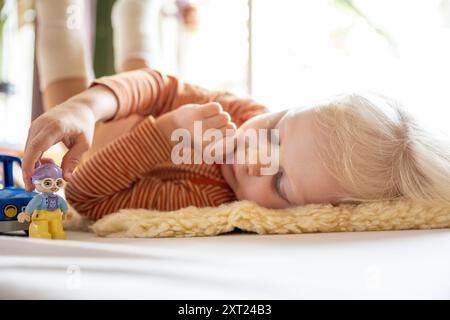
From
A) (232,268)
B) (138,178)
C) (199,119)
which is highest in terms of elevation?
(199,119)

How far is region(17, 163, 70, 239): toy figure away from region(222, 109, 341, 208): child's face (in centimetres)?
34

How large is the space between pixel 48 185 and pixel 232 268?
0.35m

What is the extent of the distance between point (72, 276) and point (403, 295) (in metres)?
0.30

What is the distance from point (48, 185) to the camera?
0.72m

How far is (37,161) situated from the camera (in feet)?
2.43

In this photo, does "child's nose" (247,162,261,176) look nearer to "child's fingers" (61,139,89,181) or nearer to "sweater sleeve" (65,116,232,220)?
"sweater sleeve" (65,116,232,220)

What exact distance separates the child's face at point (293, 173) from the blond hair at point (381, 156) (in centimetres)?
2

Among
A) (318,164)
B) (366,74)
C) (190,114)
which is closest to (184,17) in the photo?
(366,74)

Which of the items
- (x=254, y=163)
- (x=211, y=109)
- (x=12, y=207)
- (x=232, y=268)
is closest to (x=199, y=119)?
(x=211, y=109)

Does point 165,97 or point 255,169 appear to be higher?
point 165,97

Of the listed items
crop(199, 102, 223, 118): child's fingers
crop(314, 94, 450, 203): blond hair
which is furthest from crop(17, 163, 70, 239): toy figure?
crop(314, 94, 450, 203): blond hair

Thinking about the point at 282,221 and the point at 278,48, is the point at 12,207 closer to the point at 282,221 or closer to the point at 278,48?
the point at 282,221

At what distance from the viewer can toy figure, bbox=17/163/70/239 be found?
0.72 metres

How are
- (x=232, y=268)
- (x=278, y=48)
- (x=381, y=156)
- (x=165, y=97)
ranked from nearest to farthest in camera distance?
(x=232, y=268) < (x=381, y=156) < (x=165, y=97) < (x=278, y=48)
